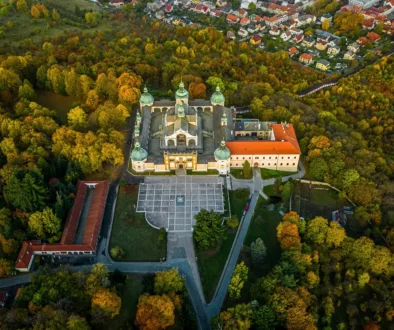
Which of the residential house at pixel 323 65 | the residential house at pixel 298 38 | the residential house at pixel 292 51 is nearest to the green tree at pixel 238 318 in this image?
the residential house at pixel 323 65

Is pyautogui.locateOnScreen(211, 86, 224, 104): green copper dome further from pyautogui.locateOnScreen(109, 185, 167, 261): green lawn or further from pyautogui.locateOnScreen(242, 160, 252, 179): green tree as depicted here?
pyautogui.locateOnScreen(109, 185, 167, 261): green lawn

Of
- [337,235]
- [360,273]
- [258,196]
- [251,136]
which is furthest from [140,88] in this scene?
[360,273]

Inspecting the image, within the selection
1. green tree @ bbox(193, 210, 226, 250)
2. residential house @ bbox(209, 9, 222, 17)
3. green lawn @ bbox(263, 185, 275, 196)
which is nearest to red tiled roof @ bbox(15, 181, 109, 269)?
green tree @ bbox(193, 210, 226, 250)

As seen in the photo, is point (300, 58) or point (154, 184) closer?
point (154, 184)

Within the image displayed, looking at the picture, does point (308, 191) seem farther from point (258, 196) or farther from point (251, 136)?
point (251, 136)

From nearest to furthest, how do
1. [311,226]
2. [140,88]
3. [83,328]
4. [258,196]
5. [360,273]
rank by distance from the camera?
[83,328] → [360,273] → [311,226] → [258,196] → [140,88]

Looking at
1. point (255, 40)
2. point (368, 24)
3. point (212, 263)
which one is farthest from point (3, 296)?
point (368, 24)
